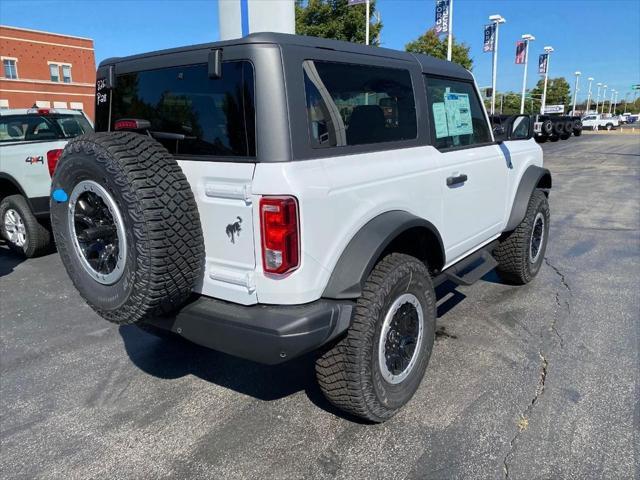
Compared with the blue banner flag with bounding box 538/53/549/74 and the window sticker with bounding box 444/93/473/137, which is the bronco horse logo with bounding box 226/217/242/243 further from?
the blue banner flag with bounding box 538/53/549/74

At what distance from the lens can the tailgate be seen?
229 cm

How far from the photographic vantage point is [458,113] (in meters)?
3.74

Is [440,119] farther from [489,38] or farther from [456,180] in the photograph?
[489,38]

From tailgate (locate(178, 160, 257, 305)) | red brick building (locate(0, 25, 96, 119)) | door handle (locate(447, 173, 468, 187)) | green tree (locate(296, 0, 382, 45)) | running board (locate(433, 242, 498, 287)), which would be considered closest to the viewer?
tailgate (locate(178, 160, 257, 305))

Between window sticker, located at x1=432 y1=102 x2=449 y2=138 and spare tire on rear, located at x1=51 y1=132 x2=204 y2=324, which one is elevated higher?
window sticker, located at x1=432 y1=102 x2=449 y2=138

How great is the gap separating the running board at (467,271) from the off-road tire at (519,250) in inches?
21.7

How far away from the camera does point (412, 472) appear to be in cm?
241

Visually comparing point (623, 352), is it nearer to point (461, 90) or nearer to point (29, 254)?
point (461, 90)

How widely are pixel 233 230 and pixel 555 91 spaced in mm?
97403

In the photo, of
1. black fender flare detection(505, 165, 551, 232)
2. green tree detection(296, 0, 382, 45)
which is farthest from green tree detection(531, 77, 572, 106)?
black fender flare detection(505, 165, 551, 232)

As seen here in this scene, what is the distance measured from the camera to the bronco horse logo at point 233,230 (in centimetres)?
232

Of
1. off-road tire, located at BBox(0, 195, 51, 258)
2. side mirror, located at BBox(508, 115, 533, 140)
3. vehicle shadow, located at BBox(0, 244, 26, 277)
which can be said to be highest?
side mirror, located at BBox(508, 115, 533, 140)

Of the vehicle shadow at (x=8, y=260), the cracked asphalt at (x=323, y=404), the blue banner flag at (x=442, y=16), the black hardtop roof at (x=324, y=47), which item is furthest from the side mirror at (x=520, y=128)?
the blue banner flag at (x=442, y=16)

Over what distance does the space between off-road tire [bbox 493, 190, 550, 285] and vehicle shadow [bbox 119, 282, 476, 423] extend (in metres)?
1.22
